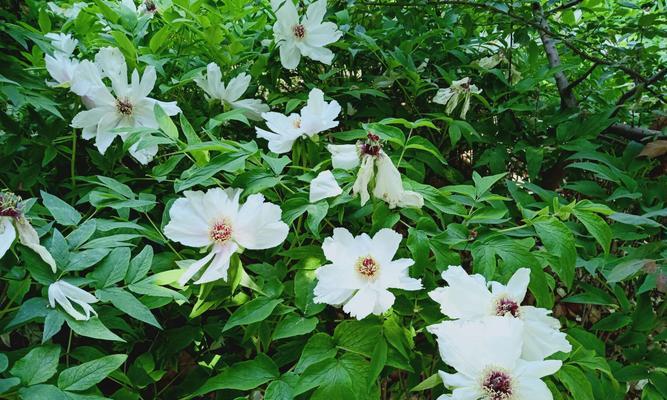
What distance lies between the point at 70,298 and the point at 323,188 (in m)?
0.38

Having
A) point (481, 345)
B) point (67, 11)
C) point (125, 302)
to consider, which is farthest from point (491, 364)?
point (67, 11)

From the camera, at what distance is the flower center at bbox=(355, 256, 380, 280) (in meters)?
0.80

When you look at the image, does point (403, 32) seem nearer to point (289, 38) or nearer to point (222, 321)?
point (289, 38)

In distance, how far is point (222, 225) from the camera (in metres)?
0.82

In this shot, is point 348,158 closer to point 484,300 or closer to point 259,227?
point 259,227

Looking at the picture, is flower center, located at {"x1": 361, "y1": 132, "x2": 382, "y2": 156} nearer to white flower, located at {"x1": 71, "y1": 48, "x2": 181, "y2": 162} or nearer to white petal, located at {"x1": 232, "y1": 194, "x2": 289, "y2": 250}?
white petal, located at {"x1": 232, "y1": 194, "x2": 289, "y2": 250}

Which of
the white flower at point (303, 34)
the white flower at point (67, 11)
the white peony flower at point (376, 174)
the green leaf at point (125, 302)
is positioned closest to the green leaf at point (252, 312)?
the green leaf at point (125, 302)

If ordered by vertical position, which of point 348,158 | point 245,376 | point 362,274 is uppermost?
point 348,158

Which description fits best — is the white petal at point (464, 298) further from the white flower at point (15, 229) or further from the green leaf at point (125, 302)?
the white flower at point (15, 229)

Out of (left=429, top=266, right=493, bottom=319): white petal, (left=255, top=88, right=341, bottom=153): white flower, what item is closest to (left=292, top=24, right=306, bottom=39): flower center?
(left=255, top=88, right=341, bottom=153): white flower

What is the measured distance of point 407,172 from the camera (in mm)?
1185

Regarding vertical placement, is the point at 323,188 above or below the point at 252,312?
above

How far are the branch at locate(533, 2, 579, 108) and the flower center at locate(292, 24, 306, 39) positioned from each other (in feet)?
1.94

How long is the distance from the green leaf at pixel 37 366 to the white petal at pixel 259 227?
28cm
